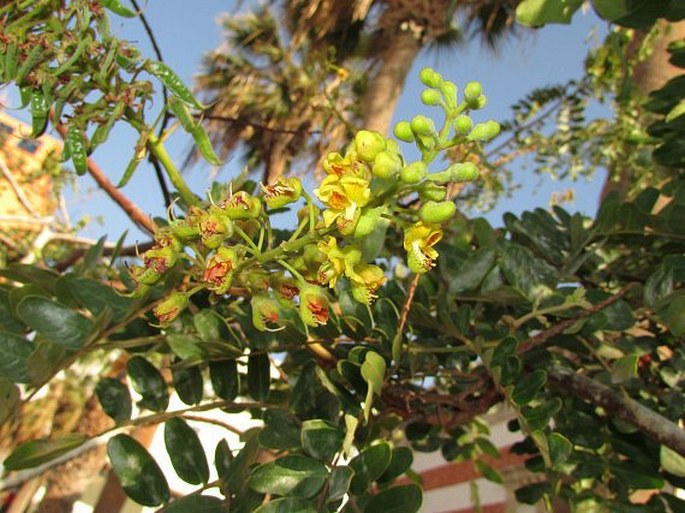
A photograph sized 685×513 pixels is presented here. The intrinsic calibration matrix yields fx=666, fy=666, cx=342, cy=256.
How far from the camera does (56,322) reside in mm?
964

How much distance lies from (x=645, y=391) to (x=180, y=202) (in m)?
1.01

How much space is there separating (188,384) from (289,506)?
1.32 feet

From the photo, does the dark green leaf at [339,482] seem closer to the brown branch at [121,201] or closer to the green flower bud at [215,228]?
the green flower bud at [215,228]

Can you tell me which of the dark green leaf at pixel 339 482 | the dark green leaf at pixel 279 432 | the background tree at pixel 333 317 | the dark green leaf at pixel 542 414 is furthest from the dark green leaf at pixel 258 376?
the dark green leaf at pixel 542 414

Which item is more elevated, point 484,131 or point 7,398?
point 484,131

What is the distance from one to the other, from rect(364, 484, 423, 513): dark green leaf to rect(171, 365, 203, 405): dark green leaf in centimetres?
39

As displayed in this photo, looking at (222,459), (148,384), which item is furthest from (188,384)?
(222,459)

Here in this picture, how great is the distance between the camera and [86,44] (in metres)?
0.89

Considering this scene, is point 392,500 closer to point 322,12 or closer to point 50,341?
point 50,341

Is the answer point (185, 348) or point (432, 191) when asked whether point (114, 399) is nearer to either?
point (185, 348)

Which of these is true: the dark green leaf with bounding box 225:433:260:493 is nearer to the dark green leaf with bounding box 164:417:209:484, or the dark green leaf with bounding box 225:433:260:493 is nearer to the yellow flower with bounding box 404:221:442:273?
the dark green leaf with bounding box 164:417:209:484

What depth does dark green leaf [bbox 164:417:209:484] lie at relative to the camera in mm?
967

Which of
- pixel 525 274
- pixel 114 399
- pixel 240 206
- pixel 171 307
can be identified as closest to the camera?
pixel 240 206

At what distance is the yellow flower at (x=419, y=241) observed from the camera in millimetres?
734
